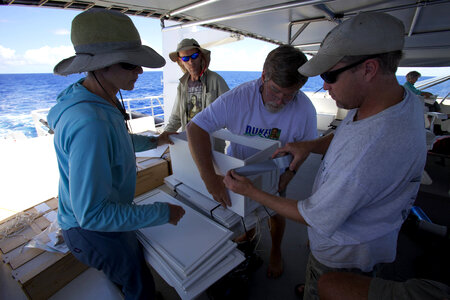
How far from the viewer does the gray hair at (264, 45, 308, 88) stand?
111 centimetres

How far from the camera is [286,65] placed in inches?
43.9

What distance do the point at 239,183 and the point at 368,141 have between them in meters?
0.54

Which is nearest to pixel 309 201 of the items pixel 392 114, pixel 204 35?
pixel 392 114

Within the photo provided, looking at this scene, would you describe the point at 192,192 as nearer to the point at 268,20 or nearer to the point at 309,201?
the point at 309,201

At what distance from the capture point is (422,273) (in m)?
1.85

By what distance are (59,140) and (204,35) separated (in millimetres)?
4748

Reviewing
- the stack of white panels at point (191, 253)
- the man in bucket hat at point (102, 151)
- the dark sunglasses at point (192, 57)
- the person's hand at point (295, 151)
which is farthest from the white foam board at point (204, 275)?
the dark sunglasses at point (192, 57)

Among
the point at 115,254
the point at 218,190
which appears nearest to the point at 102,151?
the point at 115,254

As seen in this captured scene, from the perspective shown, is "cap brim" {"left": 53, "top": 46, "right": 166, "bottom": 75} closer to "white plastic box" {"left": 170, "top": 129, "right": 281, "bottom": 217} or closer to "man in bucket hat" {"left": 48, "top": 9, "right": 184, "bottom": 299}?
"man in bucket hat" {"left": 48, "top": 9, "right": 184, "bottom": 299}

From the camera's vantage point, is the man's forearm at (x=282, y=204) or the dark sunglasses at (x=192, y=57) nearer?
the man's forearm at (x=282, y=204)

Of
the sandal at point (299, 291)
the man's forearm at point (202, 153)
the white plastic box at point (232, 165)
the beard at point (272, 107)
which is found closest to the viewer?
the white plastic box at point (232, 165)

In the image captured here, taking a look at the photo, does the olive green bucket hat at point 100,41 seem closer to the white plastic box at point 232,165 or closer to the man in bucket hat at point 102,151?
the man in bucket hat at point 102,151

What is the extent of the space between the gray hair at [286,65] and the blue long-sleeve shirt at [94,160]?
86 centimetres

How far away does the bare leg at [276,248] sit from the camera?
1.71 metres
